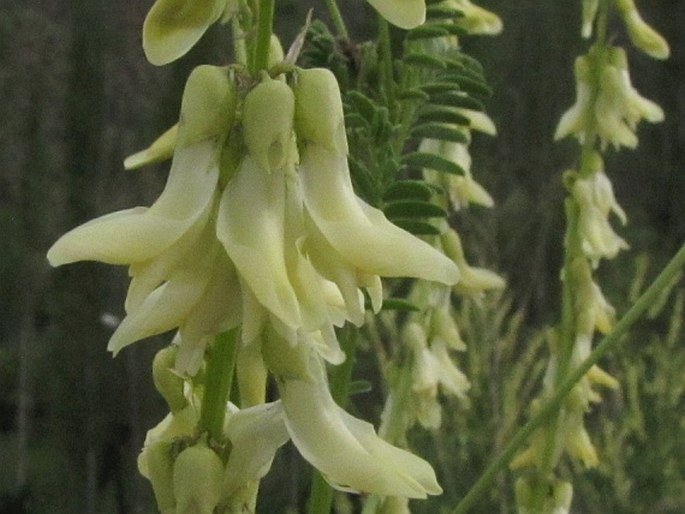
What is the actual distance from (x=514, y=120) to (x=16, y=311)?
1.68 m

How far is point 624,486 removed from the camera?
1639mm

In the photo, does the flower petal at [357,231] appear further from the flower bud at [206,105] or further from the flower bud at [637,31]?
the flower bud at [637,31]

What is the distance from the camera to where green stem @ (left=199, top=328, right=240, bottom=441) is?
0.31 m

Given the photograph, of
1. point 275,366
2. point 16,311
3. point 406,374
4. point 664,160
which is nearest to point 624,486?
point 406,374

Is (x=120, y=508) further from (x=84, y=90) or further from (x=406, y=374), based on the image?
(x=406, y=374)

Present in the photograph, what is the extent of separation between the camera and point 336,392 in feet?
1.63

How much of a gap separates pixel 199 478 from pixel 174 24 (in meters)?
0.12

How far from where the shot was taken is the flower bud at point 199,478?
1.00ft

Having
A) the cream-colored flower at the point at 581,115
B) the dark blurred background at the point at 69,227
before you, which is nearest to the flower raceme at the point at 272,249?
the cream-colored flower at the point at 581,115

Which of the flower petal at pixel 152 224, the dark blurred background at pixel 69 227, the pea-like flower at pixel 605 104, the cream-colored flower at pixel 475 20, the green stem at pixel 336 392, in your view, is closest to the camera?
the flower petal at pixel 152 224

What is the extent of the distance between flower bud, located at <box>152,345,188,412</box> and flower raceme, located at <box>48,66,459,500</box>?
0.03 m

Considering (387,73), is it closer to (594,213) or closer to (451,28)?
(451,28)

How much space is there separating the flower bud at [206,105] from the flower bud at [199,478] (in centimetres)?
9

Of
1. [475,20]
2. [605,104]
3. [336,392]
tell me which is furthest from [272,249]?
[605,104]
